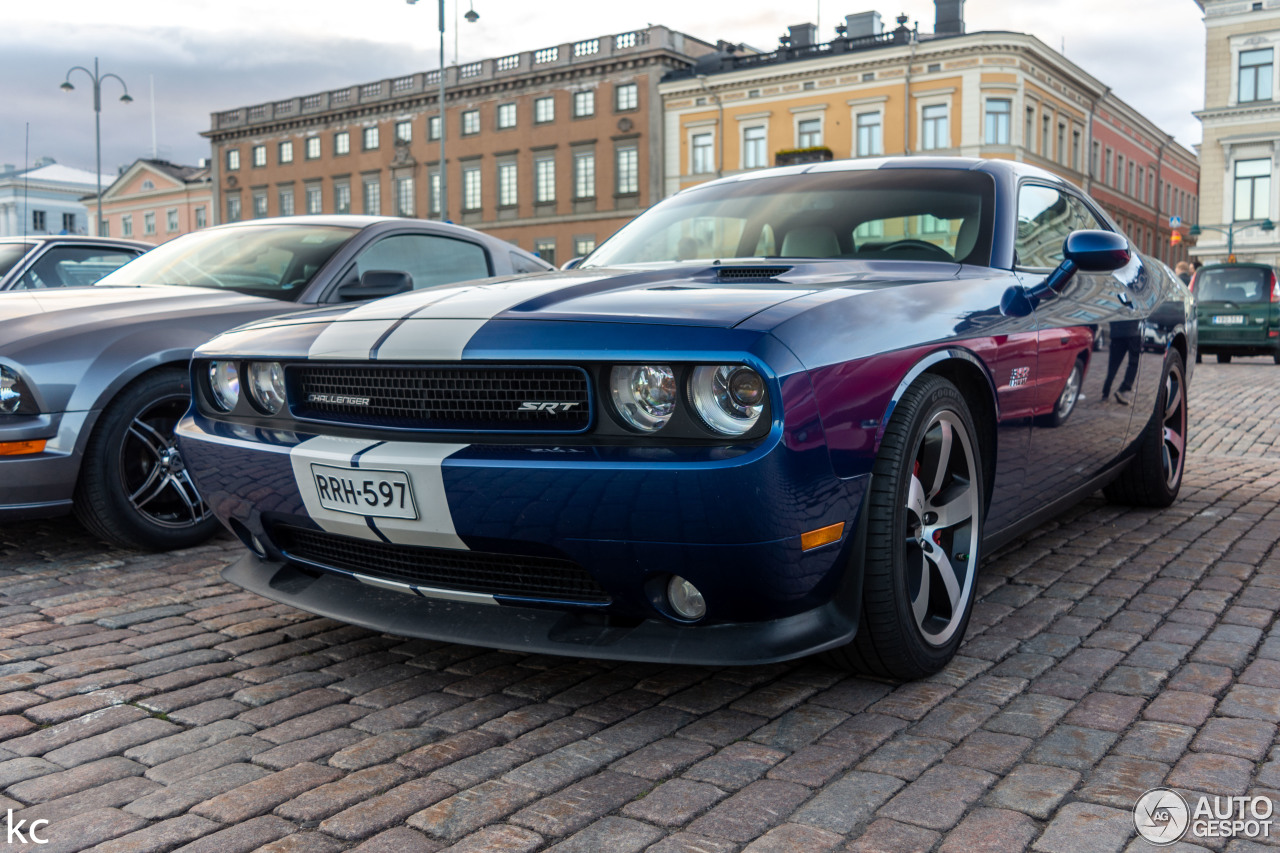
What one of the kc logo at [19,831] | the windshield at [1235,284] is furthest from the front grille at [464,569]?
the windshield at [1235,284]

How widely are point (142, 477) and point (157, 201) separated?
68.6 m

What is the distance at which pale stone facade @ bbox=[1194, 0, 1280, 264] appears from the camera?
42.5 metres

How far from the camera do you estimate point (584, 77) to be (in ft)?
155

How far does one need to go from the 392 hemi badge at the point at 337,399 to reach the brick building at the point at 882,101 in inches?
1543

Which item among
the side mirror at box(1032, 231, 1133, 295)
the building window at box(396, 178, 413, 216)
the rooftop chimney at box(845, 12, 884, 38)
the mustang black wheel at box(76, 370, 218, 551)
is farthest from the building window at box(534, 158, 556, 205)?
the side mirror at box(1032, 231, 1133, 295)

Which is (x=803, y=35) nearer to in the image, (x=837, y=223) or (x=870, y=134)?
(x=870, y=134)

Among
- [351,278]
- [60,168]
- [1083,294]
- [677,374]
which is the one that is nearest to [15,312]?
[351,278]

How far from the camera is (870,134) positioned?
4209 centimetres

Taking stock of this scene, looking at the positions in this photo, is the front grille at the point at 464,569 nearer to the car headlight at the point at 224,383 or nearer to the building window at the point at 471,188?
the car headlight at the point at 224,383

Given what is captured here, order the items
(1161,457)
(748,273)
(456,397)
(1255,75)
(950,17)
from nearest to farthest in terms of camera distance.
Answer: (456,397)
(748,273)
(1161,457)
(950,17)
(1255,75)

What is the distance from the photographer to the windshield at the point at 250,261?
4.94 meters

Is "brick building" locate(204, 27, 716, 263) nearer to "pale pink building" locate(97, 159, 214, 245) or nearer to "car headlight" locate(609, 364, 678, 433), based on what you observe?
"pale pink building" locate(97, 159, 214, 245)

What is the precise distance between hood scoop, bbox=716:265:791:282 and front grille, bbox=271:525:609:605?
0.91 meters

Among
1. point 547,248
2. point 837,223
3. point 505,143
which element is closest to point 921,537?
point 837,223
